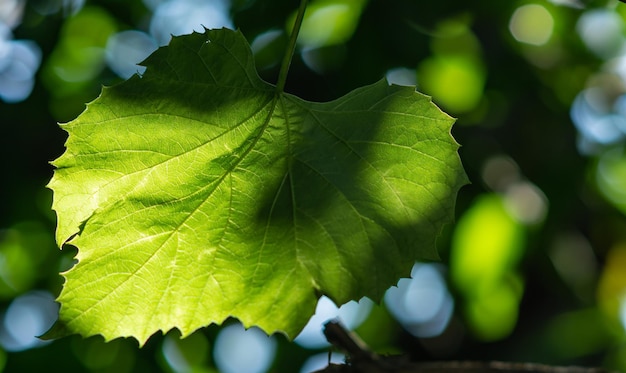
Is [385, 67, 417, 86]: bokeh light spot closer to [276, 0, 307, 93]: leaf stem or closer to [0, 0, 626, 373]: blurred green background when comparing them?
[0, 0, 626, 373]: blurred green background

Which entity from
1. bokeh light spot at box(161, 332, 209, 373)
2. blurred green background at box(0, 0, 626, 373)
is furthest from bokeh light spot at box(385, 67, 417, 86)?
bokeh light spot at box(161, 332, 209, 373)

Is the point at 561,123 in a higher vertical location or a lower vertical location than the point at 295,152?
lower

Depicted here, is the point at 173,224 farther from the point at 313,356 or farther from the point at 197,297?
the point at 313,356

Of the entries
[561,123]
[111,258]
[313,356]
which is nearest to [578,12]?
[561,123]

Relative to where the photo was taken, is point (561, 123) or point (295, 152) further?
point (561, 123)

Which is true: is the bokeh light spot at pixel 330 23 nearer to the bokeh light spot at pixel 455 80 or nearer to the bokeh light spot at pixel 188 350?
the bokeh light spot at pixel 455 80

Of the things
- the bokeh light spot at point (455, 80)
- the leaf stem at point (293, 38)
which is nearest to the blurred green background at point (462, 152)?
the bokeh light spot at point (455, 80)
